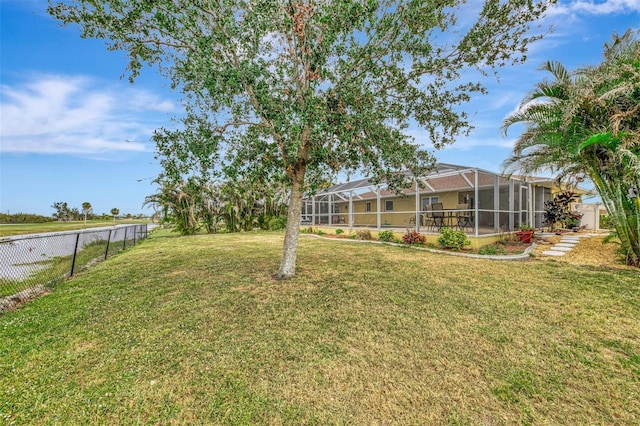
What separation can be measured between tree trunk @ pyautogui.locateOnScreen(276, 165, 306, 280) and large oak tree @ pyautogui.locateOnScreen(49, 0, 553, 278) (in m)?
0.02

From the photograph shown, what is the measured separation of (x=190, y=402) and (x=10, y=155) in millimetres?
26640

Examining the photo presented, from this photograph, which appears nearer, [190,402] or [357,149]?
[190,402]

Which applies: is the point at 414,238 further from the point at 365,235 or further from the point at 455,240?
the point at 365,235

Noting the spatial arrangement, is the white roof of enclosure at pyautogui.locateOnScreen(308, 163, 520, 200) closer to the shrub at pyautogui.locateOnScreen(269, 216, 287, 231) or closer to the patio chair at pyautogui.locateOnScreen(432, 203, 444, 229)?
the patio chair at pyautogui.locateOnScreen(432, 203, 444, 229)

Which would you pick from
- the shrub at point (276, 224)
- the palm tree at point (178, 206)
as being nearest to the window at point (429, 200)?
the shrub at point (276, 224)

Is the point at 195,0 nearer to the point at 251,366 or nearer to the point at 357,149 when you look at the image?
the point at 357,149

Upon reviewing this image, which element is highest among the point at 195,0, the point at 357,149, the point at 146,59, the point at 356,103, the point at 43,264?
the point at 195,0

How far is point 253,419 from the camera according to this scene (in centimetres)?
221

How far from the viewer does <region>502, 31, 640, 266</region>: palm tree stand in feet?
22.2

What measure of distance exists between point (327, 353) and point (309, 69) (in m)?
4.76

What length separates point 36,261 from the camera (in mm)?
5691

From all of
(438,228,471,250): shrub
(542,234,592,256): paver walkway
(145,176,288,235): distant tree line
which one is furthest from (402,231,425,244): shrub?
(145,176,288,235): distant tree line

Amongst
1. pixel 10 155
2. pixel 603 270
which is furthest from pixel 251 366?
pixel 10 155

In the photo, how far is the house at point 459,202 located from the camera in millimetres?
11202
